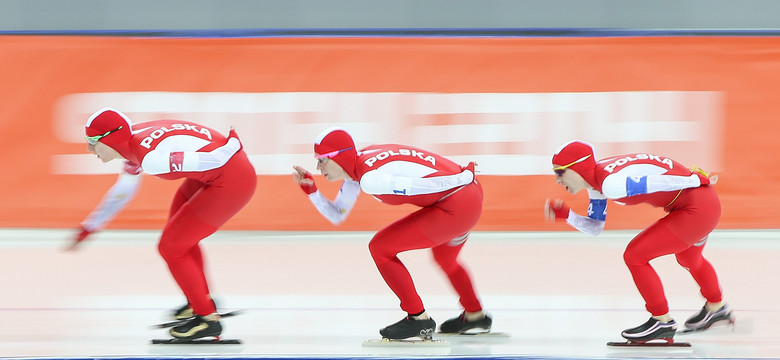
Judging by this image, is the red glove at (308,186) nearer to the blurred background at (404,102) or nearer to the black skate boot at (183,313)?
the black skate boot at (183,313)

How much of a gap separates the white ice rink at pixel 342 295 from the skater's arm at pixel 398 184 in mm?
713

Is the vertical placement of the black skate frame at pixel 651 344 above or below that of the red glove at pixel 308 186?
below

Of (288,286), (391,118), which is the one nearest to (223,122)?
(391,118)

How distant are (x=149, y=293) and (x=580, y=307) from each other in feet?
8.25

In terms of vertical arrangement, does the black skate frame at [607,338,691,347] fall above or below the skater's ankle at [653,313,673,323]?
below

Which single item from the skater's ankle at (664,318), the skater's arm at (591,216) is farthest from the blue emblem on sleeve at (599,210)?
the skater's ankle at (664,318)

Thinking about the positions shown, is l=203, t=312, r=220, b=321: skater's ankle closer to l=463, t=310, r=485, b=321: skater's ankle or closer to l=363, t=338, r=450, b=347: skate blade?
l=363, t=338, r=450, b=347: skate blade

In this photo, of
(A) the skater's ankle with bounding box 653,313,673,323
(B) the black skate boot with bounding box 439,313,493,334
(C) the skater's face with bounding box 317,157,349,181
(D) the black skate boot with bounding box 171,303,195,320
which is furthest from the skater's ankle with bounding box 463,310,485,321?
(D) the black skate boot with bounding box 171,303,195,320

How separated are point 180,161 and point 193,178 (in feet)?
0.77

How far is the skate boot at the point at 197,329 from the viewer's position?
162 inches

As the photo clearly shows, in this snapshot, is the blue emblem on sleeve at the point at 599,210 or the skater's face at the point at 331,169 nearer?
the skater's face at the point at 331,169

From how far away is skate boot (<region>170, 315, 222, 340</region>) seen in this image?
13.5 feet

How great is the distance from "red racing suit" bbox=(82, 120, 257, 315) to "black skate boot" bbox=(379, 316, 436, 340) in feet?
2.79

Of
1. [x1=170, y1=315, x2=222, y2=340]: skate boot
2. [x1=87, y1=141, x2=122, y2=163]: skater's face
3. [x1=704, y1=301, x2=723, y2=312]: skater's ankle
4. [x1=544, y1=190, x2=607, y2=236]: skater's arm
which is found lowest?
[x1=704, y1=301, x2=723, y2=312]: skater's ankle
